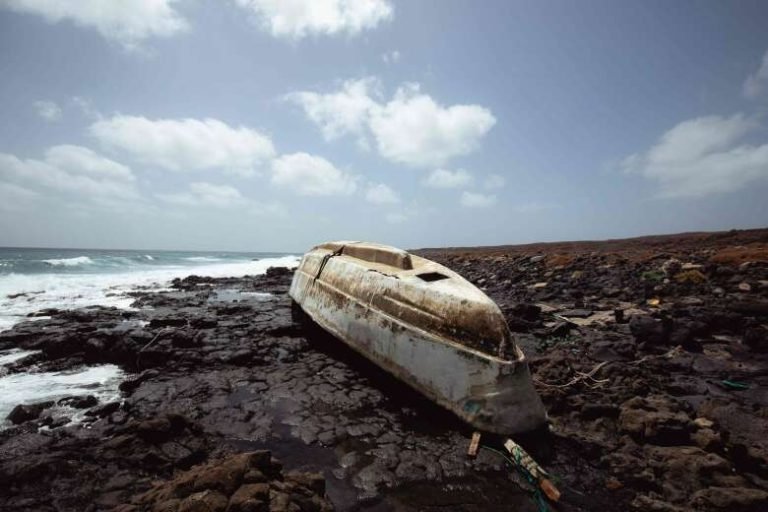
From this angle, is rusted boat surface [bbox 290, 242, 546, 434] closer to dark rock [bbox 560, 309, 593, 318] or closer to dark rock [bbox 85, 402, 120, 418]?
Answer: dark rock [bbox 85, 402, 120, 418]

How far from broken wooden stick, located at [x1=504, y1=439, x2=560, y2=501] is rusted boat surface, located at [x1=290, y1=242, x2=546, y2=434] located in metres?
0.21

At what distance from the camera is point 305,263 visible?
8.89 m

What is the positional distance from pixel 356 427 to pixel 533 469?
1.69 m

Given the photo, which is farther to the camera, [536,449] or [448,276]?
[448,276]

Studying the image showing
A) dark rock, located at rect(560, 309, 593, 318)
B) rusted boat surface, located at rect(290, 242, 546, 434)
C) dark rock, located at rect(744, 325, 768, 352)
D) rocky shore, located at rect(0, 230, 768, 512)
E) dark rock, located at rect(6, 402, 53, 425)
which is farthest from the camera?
dark rock, located at rect(560, 309, 593, 318)

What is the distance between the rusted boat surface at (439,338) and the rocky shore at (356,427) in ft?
0.99

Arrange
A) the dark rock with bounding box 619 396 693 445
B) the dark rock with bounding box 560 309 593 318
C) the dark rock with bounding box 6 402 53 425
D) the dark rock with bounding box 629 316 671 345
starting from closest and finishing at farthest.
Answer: the dark rock with bounding box 619 396 693 445 < the dark rock with bounding box 6 402 53 425 < the dark rock with bounding box 629 316 671 345 < the dark rock with bounding box 560 309 593 318

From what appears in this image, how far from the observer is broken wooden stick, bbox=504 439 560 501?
2.71m

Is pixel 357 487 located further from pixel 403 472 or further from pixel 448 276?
pixel 448 276

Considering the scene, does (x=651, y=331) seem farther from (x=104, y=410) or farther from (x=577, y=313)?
(x=104, y=410)

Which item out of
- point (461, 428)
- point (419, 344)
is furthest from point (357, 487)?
point (419, 344)

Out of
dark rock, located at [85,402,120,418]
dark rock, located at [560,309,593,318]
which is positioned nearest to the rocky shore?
dark rock, located at [85,402,120,418]

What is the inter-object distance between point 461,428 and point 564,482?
97cm

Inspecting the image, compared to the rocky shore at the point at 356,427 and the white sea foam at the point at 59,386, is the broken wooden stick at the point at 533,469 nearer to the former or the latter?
the rocky shore at the point at 356,427
